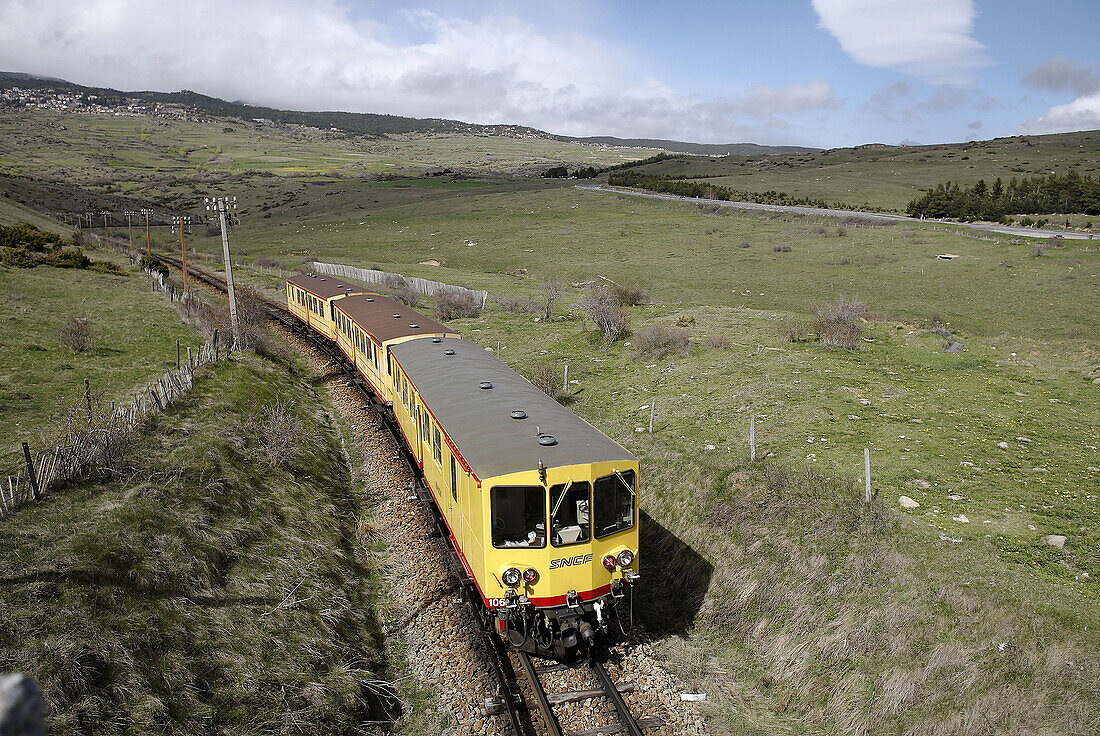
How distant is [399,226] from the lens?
74.1 meters

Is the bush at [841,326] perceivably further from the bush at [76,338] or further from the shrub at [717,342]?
the bush at [76,338]

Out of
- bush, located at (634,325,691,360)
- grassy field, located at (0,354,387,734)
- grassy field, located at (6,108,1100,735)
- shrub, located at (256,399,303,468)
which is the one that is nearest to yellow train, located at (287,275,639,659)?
grassy field, located at (6,108,1100,735)

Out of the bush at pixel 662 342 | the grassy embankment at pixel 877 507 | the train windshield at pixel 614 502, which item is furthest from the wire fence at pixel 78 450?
the bush at pixel 662 342

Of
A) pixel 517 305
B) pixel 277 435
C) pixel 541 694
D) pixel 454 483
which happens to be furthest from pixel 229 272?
pixel 541 694

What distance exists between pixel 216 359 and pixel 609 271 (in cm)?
2831

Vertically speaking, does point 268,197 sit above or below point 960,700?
above

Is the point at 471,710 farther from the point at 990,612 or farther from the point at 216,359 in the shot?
the point at 216,359

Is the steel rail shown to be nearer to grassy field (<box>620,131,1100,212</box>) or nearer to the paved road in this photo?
the paved road

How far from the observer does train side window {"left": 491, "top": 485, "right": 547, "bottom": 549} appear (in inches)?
364

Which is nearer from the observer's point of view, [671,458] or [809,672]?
[809,672]

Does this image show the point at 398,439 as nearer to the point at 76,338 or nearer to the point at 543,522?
the point at 543,522

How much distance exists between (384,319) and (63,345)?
10.3 m

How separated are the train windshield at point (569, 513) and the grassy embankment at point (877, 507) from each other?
295 cm

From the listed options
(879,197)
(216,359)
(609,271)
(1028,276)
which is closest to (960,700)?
(216,359)
